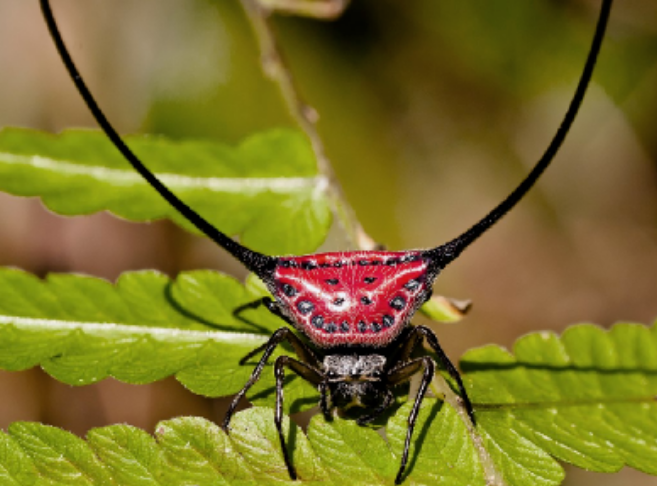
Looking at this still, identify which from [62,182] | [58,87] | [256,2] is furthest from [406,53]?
[62,182]

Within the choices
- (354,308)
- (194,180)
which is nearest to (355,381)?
(354,308)

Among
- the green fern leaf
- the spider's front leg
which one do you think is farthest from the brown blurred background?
the spider's front leg

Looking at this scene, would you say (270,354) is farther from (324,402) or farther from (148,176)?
(148,176)

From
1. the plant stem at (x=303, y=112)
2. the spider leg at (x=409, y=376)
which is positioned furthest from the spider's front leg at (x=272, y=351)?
the plant stem at (x=303, y=112)

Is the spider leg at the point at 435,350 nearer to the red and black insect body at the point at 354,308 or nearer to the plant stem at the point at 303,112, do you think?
the red and black insect body at the point at 354,308

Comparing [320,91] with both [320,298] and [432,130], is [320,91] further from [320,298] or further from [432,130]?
[320,298]

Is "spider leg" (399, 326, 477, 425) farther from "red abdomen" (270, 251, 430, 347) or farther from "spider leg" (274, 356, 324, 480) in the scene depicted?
"spider leg" (274, 356, 324, 480)
